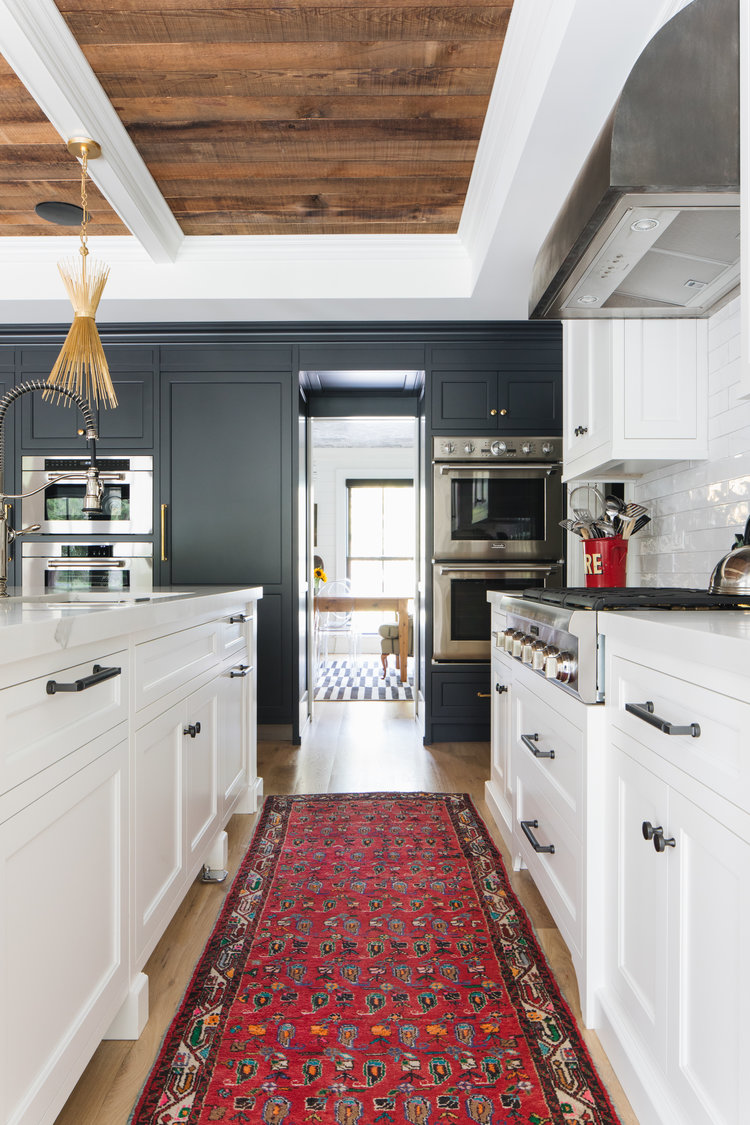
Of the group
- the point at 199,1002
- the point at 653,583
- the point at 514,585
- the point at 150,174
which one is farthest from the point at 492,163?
the point at 199,1002

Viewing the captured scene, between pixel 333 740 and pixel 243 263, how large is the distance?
264 cm

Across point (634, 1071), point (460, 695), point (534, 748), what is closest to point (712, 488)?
point (534, 748)

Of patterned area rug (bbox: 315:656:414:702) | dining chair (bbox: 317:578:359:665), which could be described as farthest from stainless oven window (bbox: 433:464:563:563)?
dining chair (bbox: 317:578:359:665)

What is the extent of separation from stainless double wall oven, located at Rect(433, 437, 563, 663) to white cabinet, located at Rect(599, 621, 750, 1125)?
2538 mm

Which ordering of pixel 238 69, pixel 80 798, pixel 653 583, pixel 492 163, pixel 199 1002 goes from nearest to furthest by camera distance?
1. pixel 80 798
2. pixel 199 1002
3. pixel 238 69
4. pixel 653 583
5. pixel 492 163

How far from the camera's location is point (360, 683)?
6156 mm

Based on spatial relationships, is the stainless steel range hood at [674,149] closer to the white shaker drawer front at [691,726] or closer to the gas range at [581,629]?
the gas range at [581,629]

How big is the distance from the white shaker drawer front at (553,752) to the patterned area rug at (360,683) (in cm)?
326

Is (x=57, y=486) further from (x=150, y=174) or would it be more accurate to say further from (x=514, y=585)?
Answer: (x=514, y=585)

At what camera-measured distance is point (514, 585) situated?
4.02m

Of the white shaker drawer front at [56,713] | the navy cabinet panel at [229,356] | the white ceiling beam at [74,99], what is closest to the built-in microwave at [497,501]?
the navy cabinet panel at [229,356]

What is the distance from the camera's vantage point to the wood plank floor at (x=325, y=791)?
4.39ft

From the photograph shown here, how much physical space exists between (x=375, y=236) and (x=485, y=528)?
166 cm

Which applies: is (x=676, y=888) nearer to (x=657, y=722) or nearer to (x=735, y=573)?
(x=657, y=722)
